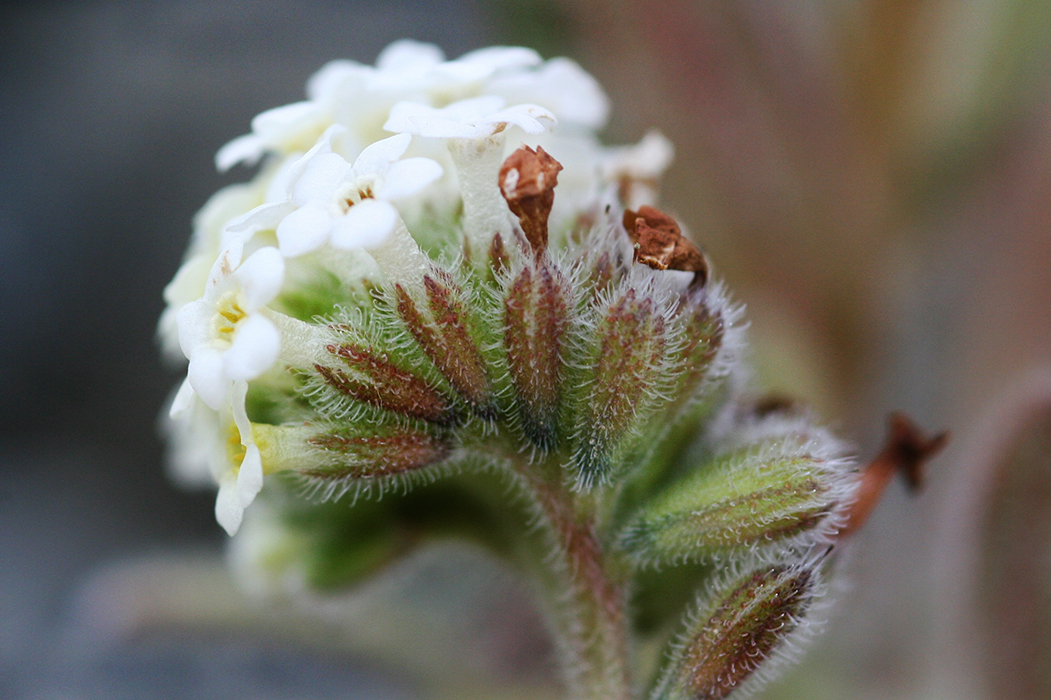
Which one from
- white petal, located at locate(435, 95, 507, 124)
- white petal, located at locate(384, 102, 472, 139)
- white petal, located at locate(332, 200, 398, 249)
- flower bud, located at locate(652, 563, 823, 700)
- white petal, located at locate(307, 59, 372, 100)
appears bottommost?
flower bud, located at locate(652, 563, 823, 700)

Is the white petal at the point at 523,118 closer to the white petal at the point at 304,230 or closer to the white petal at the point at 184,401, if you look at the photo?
the white petal at the point at 304,230

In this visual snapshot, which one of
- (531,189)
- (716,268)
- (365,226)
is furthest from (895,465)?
(716,268)

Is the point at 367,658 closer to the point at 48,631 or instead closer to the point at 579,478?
the point at 48,631

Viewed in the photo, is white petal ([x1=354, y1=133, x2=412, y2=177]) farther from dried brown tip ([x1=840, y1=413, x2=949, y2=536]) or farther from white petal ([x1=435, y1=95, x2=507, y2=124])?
dried brown tip ([x1=840, y1=413, x2=949, y2=536])

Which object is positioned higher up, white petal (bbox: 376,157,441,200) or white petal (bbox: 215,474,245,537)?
white petal (bbox: 376,157,441,200)

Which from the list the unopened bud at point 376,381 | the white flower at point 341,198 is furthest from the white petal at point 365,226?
the unopened bud at point 376,381

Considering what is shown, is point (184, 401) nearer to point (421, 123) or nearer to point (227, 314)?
point (227, 314)

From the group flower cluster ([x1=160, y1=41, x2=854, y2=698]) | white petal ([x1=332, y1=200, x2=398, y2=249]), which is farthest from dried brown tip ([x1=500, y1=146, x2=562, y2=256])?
white petal ([x1=332, y1=200, x2=398, y2=249])
